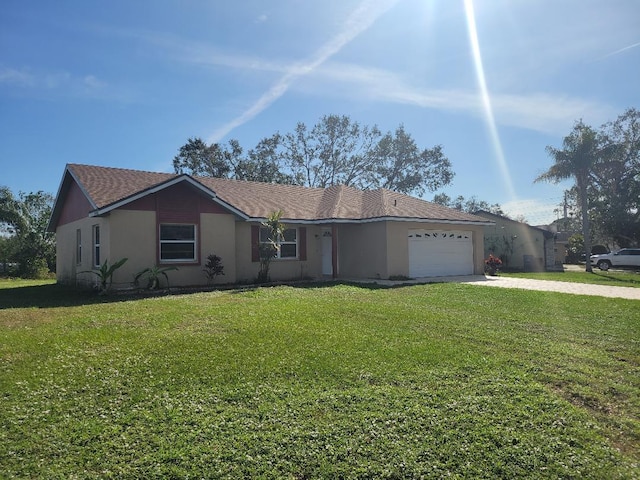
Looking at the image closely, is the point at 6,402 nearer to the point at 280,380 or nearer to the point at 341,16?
the point at 280,380

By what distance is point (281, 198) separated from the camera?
20656 millimetres

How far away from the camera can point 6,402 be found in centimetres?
438

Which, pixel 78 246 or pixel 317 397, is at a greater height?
pixel 78 246

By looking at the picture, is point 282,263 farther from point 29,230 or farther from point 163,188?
point 29,230

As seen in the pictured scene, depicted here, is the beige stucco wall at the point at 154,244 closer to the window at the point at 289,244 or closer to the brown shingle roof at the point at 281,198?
the brown shingle roof at the point at 281,198

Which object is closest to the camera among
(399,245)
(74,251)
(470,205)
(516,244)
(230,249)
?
(230,249)

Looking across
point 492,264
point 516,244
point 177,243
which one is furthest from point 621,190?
point 177,243

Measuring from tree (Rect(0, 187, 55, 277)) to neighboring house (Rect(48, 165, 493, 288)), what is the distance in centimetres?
837

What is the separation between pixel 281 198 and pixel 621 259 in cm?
2485

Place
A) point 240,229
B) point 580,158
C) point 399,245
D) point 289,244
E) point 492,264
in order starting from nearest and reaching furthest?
point 240,229
point 399,245
point 289,244
point 492,264
point 580,158

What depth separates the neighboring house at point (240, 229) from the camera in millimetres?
14375

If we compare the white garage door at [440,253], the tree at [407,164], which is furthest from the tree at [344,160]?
the white garage door at [440,253]

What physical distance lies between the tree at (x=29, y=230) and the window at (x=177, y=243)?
17095mm

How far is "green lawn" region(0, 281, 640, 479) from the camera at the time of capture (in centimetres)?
338
